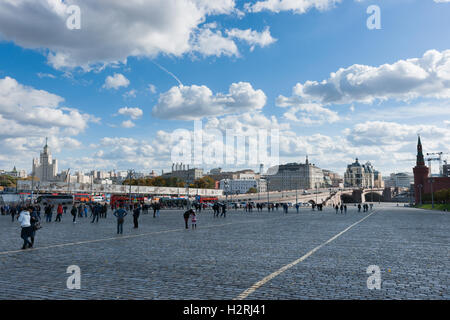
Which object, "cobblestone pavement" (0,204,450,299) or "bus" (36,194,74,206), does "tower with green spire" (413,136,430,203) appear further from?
"cobblestone pavement" (0,204,450,299)

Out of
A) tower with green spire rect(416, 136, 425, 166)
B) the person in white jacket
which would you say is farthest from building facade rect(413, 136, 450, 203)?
the person in white jacket

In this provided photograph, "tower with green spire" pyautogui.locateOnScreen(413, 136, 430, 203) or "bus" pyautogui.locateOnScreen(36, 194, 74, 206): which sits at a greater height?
"tower with green spire" pyautogui.locateOnScreen(413, 136, 430, 203)

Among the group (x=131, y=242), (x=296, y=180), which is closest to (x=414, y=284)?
(x=131, y=242)

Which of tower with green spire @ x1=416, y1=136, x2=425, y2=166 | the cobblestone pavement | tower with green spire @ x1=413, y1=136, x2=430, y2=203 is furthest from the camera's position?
tower with green spire @ x1=416, y1=136, x2=425, y2=166

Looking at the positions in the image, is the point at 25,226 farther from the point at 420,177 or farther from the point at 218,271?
the point at 420,177
